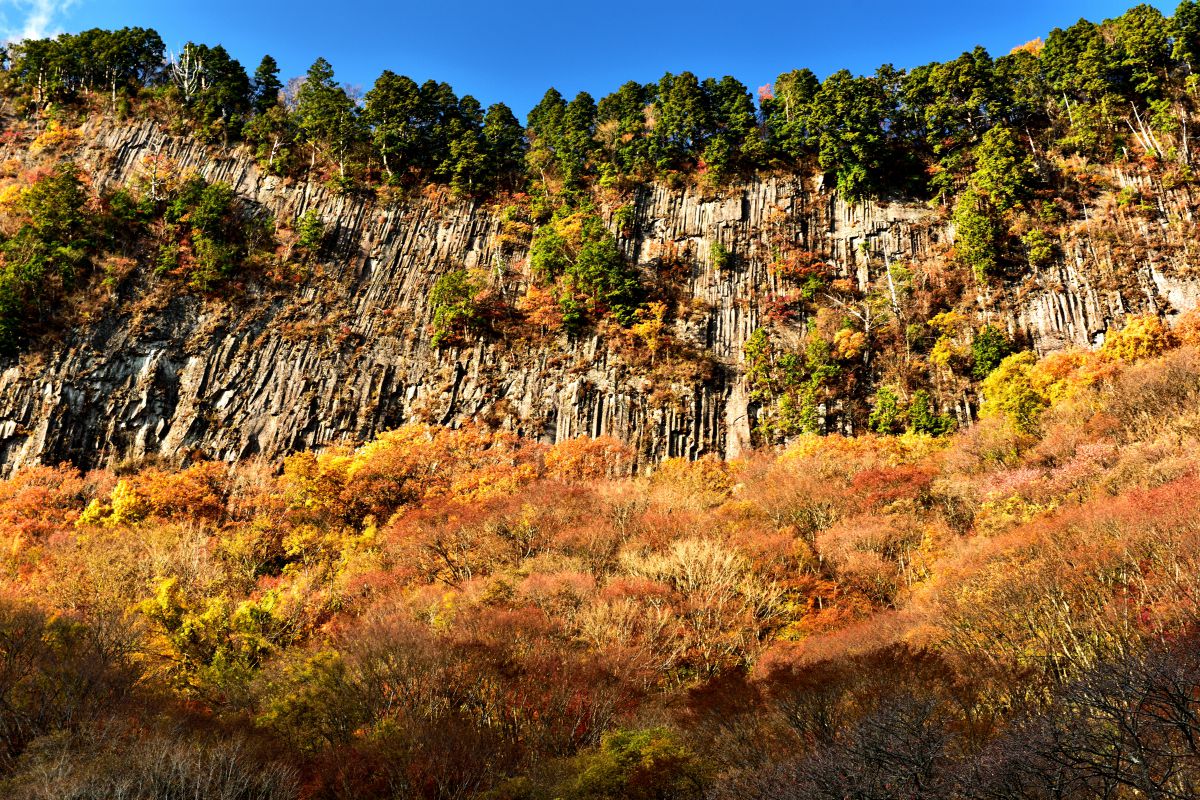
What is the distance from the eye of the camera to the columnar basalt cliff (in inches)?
1649

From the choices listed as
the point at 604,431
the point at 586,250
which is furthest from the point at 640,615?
the point at 586,250

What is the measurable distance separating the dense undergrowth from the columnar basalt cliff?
3309mm

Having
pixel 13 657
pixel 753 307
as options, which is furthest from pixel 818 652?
pixel 753 307

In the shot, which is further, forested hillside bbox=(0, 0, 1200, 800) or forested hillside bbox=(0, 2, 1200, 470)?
forested hillside bbox=(0, 2, 1200, 470)

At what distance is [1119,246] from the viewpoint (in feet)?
139

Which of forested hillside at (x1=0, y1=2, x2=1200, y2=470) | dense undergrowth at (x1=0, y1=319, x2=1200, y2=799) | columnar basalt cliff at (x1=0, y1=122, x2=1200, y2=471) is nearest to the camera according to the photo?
dense undergrowth at (x1=0, y1=319, x2=1200, y2=799)

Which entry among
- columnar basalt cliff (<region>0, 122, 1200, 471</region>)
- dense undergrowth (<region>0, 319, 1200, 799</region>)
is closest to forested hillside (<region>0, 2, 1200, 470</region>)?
columnar basalt cliff (<region>0, 122, 1200, 471</region>)

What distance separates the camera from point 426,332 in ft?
164

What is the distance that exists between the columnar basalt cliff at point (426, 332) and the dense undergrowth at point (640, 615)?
331cm

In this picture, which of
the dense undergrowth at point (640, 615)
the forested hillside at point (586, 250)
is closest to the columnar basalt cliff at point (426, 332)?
the forested hillside at point (586, 250)

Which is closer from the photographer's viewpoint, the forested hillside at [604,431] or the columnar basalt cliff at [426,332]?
the forested hillside at [604,431]

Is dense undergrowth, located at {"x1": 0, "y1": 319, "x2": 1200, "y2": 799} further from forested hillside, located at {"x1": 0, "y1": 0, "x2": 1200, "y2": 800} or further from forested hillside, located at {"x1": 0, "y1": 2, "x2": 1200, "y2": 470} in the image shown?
forested hillside, located at {"x1": 0, "y1": 2, "x2": 1200, "y2": 470}

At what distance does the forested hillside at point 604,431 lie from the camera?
16.0 meters

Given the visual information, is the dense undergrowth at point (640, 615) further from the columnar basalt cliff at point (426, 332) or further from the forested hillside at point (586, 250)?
the forested hillside at point (586, 250)
